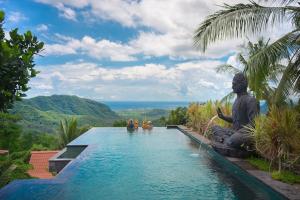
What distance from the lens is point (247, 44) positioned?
16250mm

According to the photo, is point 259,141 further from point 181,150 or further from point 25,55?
point 25,55

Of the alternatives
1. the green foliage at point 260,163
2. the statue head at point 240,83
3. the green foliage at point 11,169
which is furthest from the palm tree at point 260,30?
the green foliage at point 11,169

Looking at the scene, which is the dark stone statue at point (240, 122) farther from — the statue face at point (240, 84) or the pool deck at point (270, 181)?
the pool deck at point (270, 181)

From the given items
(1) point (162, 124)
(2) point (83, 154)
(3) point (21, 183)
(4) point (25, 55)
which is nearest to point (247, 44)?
(1) point (162, 124)

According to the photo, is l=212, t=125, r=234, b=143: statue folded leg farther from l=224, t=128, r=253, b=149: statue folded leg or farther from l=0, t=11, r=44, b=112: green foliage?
l=0, t=11, r=44, b=112: green foliage

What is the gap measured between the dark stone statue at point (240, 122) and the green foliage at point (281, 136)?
101 cm

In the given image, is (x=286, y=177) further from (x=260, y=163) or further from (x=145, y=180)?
(x=145, y=180)

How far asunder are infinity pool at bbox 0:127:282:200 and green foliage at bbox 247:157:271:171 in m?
0.39

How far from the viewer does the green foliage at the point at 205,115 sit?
12005 millimetres

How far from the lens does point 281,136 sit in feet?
20.9

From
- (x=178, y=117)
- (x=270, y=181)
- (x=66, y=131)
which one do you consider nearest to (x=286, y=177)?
(x=270, y=181)

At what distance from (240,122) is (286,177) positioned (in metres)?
2.44

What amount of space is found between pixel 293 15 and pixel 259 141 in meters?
2.83

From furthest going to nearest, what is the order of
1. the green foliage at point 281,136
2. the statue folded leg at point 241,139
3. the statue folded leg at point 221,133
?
1. the statue folded leg at point 221,133
2. the statue folded leg at point 241,139
3. the green foliage at point 281,136
